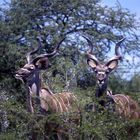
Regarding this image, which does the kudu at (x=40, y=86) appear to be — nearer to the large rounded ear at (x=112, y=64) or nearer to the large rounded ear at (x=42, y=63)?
the large rounded ear at (x=42, y=63)

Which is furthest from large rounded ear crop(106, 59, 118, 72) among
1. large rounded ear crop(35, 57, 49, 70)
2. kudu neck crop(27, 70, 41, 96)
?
kudu neck crop(27, 70, 41, 96)

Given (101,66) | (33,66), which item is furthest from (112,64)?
(33,66)

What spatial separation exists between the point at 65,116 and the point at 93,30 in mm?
9993

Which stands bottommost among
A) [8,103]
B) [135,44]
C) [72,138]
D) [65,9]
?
[72,138]

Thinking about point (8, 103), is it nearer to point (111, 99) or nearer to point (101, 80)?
point (111, 99)

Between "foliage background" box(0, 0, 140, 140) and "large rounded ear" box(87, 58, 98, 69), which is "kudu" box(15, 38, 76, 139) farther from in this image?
"foliage background" box(0, 0, 140, 140)

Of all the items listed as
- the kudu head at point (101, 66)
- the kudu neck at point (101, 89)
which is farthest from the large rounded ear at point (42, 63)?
the kudu neck at point (101, 89)

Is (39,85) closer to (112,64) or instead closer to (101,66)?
(101,66)

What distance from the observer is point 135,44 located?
15023mm

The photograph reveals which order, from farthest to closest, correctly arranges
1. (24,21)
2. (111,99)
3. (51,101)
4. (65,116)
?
(24,21) → (51,101) → (111,99) → (65,116)

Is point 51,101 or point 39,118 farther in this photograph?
point 51,101

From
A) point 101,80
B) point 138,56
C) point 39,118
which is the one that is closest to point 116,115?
point 39,118

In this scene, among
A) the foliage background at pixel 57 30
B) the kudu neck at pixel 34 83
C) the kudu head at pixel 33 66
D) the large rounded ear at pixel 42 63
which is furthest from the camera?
the foliage background at pixel 57 30

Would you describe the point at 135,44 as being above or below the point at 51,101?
above
